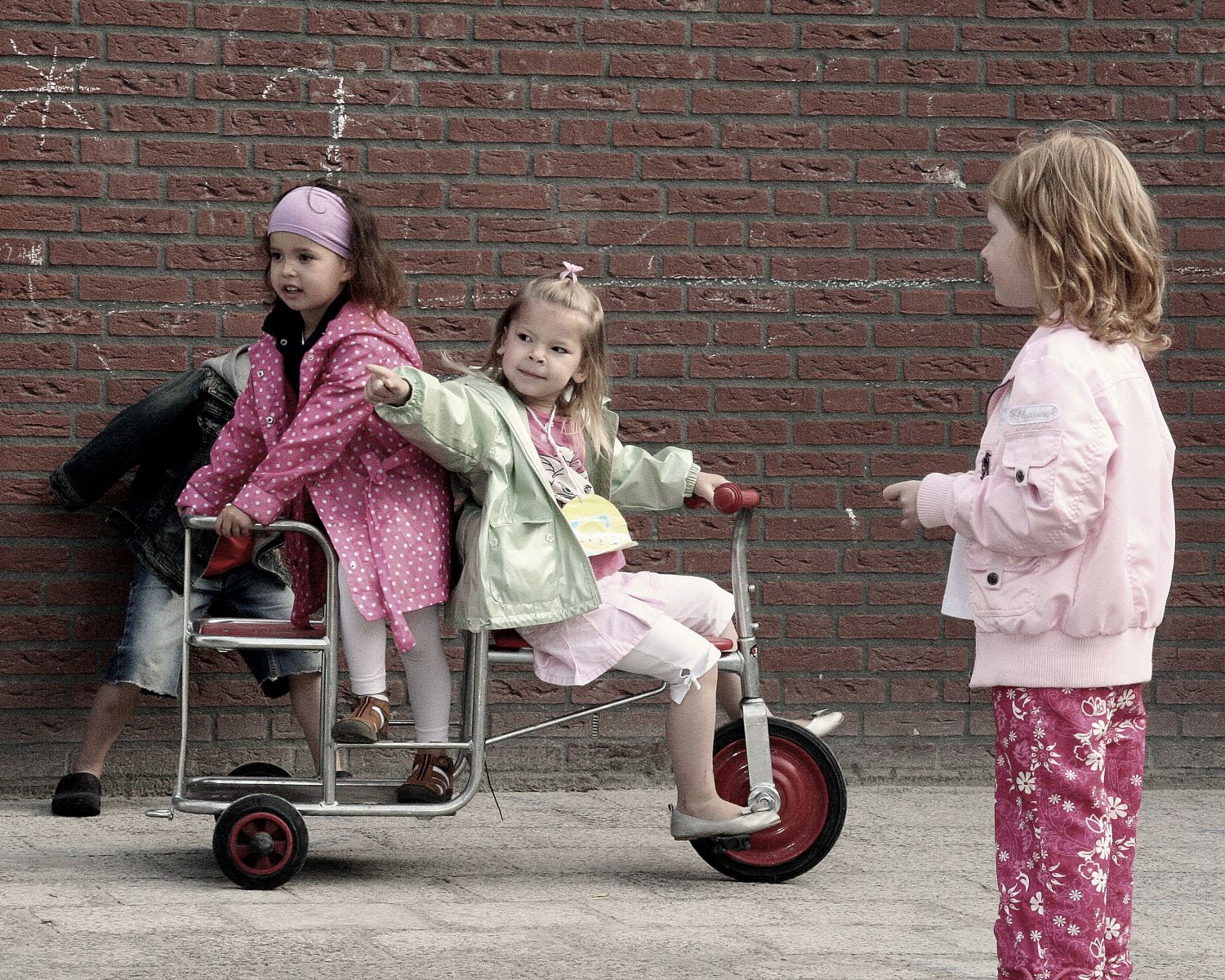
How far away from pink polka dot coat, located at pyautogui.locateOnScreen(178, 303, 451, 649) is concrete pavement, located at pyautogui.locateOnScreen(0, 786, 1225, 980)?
726 mm

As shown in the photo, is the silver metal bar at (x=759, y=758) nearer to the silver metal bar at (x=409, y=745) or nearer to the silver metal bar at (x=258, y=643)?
the silver metal bar at (x=409, y=745)

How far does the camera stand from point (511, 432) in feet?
13.6

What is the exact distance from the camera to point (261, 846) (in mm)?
Answer: 4109

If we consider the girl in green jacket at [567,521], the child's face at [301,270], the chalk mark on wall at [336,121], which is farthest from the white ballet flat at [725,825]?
the chalk mark on wall at [336,121]

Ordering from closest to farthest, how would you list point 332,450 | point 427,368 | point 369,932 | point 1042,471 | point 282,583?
point 1042,471
point 369,932
point 332,450
point 282,583
point 427,368

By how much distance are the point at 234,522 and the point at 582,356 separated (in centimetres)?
98

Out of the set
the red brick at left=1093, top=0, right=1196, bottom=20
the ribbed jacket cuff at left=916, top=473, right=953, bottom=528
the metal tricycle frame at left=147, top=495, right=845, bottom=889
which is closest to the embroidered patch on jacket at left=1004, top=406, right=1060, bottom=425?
the ribbed jacket cuff at left=916, top=473, right=953, bottom=528

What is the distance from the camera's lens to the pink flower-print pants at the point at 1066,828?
9.68 ft

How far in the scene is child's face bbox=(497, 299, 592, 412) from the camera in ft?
13.9

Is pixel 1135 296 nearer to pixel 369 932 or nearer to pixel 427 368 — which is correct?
pixel 369 932

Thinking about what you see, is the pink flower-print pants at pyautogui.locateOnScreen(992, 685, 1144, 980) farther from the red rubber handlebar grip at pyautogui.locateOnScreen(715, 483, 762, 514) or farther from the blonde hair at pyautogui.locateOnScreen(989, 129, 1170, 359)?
the red rubber handlebar grip at pyautogui.locateOnScreen(715, 483, 762, 514)

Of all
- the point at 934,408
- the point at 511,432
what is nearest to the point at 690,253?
the point at 934,408

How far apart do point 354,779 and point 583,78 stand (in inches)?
95.1

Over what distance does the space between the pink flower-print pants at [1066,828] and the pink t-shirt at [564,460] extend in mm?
1463
